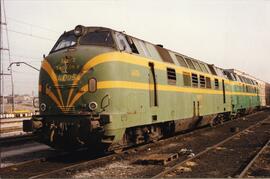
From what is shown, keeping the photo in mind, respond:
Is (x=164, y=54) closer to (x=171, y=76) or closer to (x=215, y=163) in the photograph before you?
(x=171, y=76)

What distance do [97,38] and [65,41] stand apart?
3.88 ft

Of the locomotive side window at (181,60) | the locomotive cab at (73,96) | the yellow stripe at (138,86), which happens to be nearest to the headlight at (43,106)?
the locomotive cab at (73,96)

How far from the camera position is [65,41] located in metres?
11.5

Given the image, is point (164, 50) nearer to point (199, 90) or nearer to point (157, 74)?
point (157, 74)

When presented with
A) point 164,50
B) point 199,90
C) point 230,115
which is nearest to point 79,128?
point 164,50

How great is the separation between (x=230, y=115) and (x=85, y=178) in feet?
63.3

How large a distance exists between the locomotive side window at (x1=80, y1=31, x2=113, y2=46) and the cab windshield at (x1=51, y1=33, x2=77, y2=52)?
36 cm

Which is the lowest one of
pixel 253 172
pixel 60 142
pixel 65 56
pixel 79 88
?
pixel 253 172

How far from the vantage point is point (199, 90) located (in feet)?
57.5

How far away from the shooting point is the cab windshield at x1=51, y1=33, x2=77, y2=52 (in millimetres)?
11273

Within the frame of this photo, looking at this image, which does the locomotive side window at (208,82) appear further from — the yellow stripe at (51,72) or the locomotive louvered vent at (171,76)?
the yellow stripe at (51,72)

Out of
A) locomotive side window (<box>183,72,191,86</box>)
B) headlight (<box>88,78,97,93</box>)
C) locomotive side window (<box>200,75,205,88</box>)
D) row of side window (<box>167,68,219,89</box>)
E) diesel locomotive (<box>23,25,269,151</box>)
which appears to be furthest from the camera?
locomotive side window (<box>200,75,205,88</box>)

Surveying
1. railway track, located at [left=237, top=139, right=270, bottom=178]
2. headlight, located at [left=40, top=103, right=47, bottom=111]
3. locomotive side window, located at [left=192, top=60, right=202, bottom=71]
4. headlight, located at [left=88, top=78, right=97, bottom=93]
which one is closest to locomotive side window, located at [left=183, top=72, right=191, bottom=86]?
locomotive side window, located at [left=192, top=60, right=202, bottom=71]

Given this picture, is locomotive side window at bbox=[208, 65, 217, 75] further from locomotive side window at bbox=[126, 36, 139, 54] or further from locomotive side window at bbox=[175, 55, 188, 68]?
locomotive side window at bbox=[126, 36, 139, 54]
